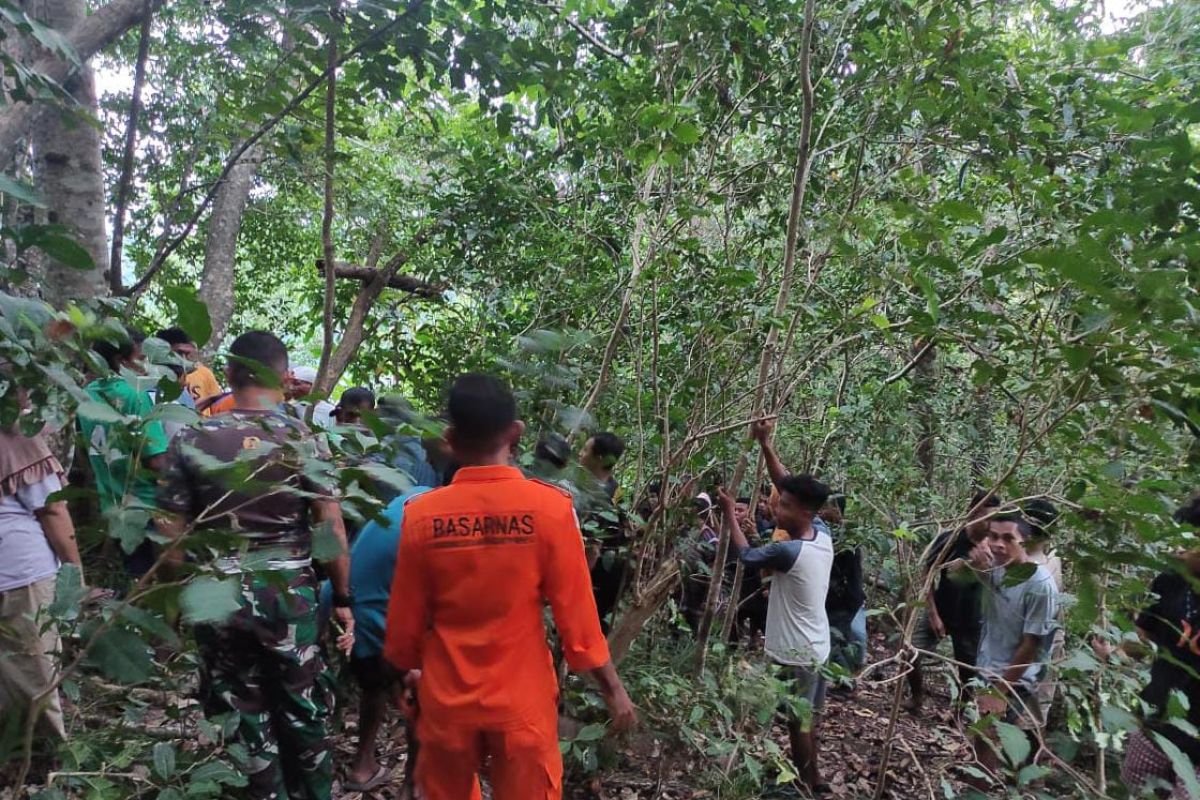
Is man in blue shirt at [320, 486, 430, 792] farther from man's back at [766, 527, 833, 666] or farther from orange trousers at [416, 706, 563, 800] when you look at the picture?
man's back at [766, 527, 833, 666]

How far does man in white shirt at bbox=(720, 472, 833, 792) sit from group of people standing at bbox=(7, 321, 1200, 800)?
1 cm

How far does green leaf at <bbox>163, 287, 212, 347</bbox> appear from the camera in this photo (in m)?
1.47

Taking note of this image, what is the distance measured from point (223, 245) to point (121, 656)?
20.6 ft

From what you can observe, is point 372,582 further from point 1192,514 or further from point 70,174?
point 1192,514

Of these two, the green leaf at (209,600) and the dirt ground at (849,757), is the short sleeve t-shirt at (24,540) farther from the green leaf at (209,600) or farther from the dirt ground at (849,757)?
the green leaf at (209,600)

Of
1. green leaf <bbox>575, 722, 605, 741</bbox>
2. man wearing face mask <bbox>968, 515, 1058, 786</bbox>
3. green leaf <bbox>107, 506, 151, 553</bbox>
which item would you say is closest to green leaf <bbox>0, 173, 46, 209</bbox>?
green leaf <bbox>107, 506, 151, 553</bbox>

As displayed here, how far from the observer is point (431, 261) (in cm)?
612

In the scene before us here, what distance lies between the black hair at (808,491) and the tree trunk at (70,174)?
10.9 feet

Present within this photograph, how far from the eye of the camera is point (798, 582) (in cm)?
402

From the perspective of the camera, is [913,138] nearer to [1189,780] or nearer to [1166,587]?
[1166,587]

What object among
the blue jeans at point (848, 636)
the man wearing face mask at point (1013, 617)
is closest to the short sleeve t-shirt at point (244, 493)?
the man wearing face mask at point (1013, 617)

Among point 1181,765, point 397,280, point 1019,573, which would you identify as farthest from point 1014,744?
point 397,280

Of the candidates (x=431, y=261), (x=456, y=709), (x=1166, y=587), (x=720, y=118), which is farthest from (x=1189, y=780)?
(x=431, y=261)

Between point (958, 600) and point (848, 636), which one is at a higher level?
point (958, 600)
